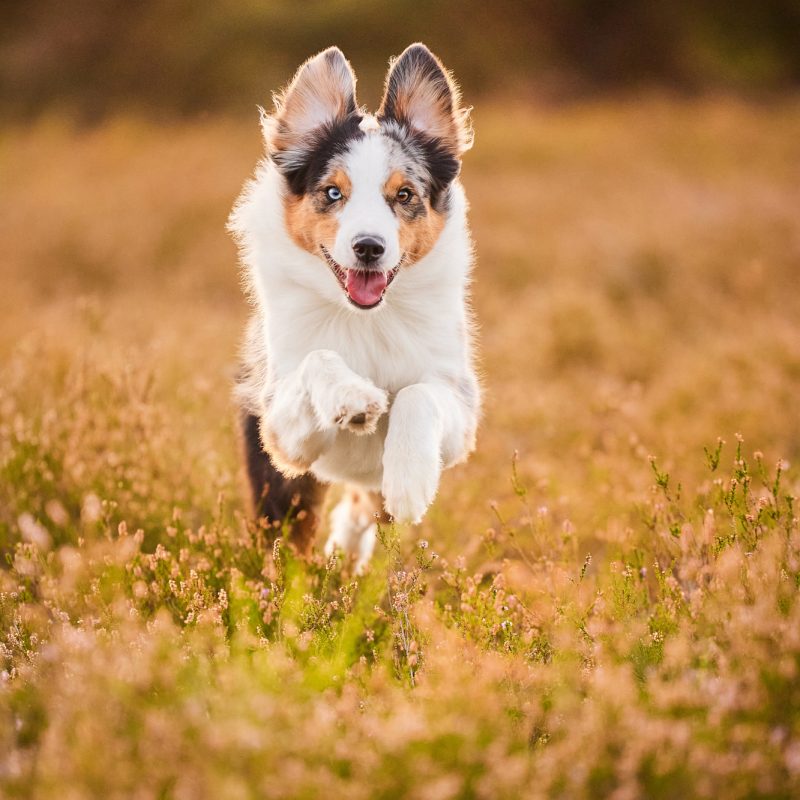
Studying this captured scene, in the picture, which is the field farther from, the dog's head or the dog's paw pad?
the dog's head

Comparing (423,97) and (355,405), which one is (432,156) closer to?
(423,97)

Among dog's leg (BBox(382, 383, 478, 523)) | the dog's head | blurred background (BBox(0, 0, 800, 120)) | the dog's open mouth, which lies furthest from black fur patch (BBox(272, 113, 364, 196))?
blurred background (BBox(0, 0, 800, 120))

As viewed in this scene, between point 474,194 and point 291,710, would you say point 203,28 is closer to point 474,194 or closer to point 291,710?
point 474,194

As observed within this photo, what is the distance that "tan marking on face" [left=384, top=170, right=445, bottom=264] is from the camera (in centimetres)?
393

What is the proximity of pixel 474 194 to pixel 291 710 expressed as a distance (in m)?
13.5

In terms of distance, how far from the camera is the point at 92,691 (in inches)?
86.4

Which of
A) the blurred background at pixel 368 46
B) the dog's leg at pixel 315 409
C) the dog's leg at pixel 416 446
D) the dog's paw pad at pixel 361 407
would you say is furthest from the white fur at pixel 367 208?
the blurred background at pixel 368 46

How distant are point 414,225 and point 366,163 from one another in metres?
0.34

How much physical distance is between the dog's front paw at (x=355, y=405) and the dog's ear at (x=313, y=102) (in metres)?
1.50

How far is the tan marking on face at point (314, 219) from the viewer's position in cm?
391

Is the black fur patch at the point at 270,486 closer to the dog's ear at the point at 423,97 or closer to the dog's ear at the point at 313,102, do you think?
the dog's ear at the point at 313,102

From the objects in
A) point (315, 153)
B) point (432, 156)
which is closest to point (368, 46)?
point (432, 156)

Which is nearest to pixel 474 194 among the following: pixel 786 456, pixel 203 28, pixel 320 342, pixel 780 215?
pixel 780 215

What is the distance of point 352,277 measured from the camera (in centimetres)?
383
